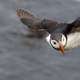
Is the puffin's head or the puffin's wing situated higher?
the puffin's wing

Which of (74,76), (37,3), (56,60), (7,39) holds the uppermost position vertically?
(37,3)

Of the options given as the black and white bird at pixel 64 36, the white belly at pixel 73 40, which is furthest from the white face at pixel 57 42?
the white belly at pixel 73 40

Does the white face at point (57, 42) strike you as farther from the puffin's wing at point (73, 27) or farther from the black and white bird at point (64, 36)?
the puffin's wing at point (73, 27)

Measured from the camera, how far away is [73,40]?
732cm

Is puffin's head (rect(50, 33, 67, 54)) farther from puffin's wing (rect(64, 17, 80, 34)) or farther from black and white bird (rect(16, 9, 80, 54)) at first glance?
puffin's wing (rect(64, 17, 80, 34))

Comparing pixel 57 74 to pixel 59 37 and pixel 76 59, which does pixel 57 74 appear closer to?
pixel 76 59

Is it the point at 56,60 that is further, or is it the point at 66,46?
the point at 56,60

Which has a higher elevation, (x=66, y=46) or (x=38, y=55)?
(x=38, y=55)

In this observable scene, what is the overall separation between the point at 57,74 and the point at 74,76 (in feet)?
1.14

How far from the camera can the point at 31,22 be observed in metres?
8.31

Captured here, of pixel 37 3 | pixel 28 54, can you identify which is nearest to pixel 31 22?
pixel 28 54

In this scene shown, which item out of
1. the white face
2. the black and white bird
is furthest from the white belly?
the white face

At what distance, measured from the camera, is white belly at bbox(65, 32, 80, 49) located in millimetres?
7250

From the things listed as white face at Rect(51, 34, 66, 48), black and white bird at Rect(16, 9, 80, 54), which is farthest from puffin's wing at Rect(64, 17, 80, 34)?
white face at Rect(51, 34, 66, 48)
